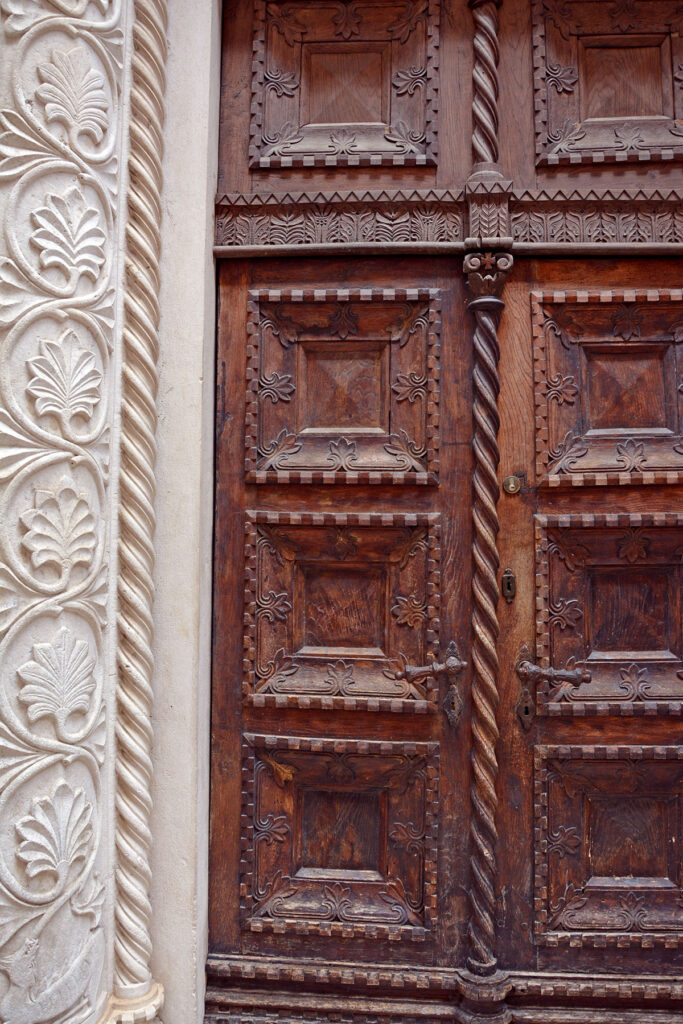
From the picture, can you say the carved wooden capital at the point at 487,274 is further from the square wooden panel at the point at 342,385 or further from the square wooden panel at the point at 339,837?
the square wooden panel at the point at 339,837

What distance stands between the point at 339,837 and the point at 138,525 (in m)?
0.82

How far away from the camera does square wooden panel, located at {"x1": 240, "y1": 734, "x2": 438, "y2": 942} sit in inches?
54.5

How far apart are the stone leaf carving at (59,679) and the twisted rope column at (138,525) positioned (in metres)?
0.10

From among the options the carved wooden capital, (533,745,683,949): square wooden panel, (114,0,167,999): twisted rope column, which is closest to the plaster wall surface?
(114,0,167,999): twisted rope column

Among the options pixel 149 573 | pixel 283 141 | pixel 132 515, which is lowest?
pixel 149 573

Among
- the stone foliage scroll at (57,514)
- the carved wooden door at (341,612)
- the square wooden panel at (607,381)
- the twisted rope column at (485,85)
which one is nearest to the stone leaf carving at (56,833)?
the stone foliage scroll at (57,514)

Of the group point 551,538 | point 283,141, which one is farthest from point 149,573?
point 283,141

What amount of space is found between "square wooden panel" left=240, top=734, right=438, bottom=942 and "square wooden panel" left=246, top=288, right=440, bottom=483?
2.03ft

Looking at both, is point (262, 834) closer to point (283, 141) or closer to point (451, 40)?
point (283, 141)

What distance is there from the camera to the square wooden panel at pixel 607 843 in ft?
4.50

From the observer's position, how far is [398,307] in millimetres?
1451

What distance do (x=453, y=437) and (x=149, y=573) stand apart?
0.72 metres

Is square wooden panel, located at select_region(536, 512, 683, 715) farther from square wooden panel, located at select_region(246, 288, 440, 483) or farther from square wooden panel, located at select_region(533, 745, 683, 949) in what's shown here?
square wooden panel, located at select_region(246, 288, 440, 483)

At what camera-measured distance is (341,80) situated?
4.85ft
